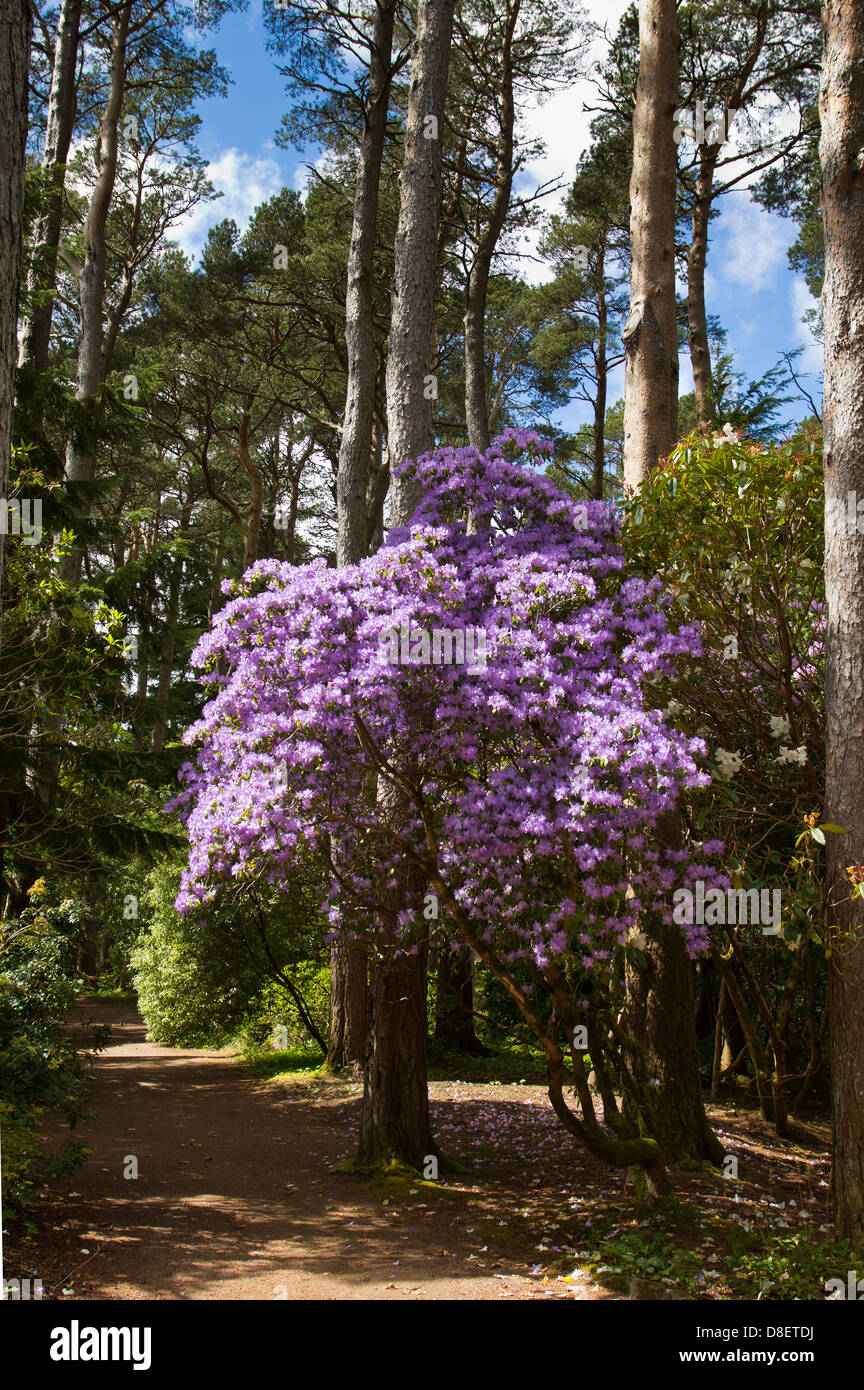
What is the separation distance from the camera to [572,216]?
17453 mm

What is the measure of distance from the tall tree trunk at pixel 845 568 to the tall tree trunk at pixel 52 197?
7.20 meters

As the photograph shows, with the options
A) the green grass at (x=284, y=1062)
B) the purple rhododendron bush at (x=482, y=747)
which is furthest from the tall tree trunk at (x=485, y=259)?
the green grass at (x=284, y=1062)

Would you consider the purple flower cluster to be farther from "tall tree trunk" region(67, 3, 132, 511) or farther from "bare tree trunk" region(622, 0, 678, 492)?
"tall tree trunk" region(67, 3, 132, 511)

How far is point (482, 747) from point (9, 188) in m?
3.03

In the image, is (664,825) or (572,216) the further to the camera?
(572,216)

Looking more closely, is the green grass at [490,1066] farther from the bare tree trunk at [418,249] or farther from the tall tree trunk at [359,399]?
the bare tree trunk at [418,249]

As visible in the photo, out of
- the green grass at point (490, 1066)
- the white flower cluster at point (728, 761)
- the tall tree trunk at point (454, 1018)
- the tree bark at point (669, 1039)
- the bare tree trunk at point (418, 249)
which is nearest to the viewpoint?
the white flower cluster at point (728, 761)

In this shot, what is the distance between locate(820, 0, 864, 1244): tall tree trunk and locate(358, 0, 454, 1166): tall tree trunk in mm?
2277

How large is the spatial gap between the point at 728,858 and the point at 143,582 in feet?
25.7

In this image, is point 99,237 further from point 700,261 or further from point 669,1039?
point 669,1039

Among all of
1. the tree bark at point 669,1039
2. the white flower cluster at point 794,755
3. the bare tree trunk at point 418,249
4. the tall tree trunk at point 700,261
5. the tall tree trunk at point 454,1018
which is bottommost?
the tall tree trunk at point 454,1018

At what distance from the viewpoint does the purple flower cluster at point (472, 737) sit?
427 cm
